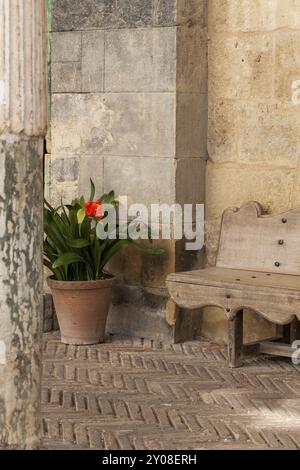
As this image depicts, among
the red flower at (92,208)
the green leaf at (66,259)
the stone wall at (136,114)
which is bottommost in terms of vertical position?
the green leaf at (66,259)

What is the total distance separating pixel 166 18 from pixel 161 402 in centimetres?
261

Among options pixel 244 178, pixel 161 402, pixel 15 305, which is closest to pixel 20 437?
pixel 15 305

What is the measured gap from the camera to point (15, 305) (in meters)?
3.51

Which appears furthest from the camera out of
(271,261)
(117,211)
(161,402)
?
(117,211)

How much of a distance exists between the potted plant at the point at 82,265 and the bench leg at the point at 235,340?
841 mm

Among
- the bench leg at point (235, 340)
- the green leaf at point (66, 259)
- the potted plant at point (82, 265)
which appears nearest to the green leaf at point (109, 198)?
the potted plant at point (82, 265)

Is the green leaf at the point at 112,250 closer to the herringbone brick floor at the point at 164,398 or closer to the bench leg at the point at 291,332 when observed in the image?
the herringbone brick floor at the point at 164,398

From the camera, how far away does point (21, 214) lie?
3.50 metres

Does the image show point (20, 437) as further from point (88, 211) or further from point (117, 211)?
point (117, 211)

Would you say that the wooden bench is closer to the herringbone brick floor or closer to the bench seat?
the bench seat

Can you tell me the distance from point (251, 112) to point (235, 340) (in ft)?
5.08

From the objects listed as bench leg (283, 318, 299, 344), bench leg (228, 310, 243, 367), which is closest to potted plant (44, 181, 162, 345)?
bench leg (228, 310, 243, 367)

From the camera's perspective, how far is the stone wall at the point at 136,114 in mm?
6812

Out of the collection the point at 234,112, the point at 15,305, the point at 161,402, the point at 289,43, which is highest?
the point at 289,43
